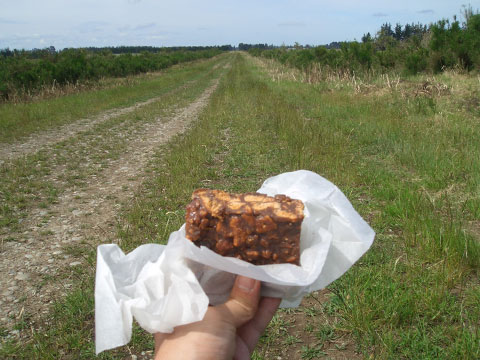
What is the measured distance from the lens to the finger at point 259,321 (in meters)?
1.79

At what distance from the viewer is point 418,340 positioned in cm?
258

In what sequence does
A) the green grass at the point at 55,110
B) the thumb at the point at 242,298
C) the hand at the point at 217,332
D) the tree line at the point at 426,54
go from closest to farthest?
the hand at the point at 217,332 → the thumb at the point at 242,298 → the green grass at the point at 55,110 → the tree line at the point at 426,54

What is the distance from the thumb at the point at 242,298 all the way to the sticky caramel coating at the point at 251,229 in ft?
0.38

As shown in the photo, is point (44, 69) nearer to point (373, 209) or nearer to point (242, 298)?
point (373, 209)

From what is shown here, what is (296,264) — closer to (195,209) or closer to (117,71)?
(195,209)

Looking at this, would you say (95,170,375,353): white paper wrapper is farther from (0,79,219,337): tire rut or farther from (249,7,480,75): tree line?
(249,7,480,75): tree line

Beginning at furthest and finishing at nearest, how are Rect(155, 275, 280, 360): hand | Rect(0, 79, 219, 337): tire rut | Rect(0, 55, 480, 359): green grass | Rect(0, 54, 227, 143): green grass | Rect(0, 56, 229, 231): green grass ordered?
Rect(0, 54, 227, 143): green grass, Rect(0, 56, 229, 231): green grass, Rect(0, 79, 219, 337): tire rut, Rect(0, 55, 480, 359): green grass, Rect(155, 275, 280, 360): hand

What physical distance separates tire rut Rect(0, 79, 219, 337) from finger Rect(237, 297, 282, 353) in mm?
1901

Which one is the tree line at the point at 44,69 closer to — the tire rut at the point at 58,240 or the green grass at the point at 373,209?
the green grass at the point at 373,209

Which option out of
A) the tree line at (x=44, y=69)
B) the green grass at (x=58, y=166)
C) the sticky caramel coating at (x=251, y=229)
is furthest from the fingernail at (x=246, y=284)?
the tree line at (x=44, y=69)

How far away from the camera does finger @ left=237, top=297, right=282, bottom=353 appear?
1.79 meters

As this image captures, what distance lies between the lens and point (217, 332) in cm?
150

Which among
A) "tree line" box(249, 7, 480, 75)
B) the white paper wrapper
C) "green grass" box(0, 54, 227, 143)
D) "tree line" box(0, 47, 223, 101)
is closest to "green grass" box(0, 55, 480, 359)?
the white paper wrapper

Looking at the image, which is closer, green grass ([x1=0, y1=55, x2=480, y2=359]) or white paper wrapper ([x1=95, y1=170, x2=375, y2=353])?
white paper wrapper ([x1=95, y1=170, x2=375, y2=353])
